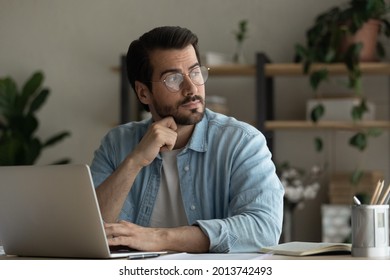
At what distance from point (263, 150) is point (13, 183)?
0.74m

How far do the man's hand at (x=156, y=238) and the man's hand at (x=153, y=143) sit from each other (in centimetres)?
36

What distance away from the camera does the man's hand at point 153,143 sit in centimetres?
212

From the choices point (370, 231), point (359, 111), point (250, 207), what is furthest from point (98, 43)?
point (370, 231)

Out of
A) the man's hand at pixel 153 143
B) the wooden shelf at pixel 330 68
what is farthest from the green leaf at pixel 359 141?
the man's hand at pixel 153 143

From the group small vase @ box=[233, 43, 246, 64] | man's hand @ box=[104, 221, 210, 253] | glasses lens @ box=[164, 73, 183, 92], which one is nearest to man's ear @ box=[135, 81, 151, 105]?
glasses lens @ box=[164, 73, 183, 92]

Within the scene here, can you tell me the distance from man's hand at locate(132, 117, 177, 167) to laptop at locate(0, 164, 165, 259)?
492mm

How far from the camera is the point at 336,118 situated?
4258 mm

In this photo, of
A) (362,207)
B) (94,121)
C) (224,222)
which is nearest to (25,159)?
(94,121)

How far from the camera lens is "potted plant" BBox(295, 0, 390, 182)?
414 cm

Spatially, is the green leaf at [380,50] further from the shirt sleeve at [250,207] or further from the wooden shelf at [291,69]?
the shirt sleeve at [250,207]

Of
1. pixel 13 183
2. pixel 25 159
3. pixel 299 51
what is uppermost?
pixel 299 51

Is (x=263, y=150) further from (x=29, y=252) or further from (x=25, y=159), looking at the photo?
(x=25, y=159)

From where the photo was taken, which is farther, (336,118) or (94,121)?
(94,121)

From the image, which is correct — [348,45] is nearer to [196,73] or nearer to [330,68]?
[330,68]
